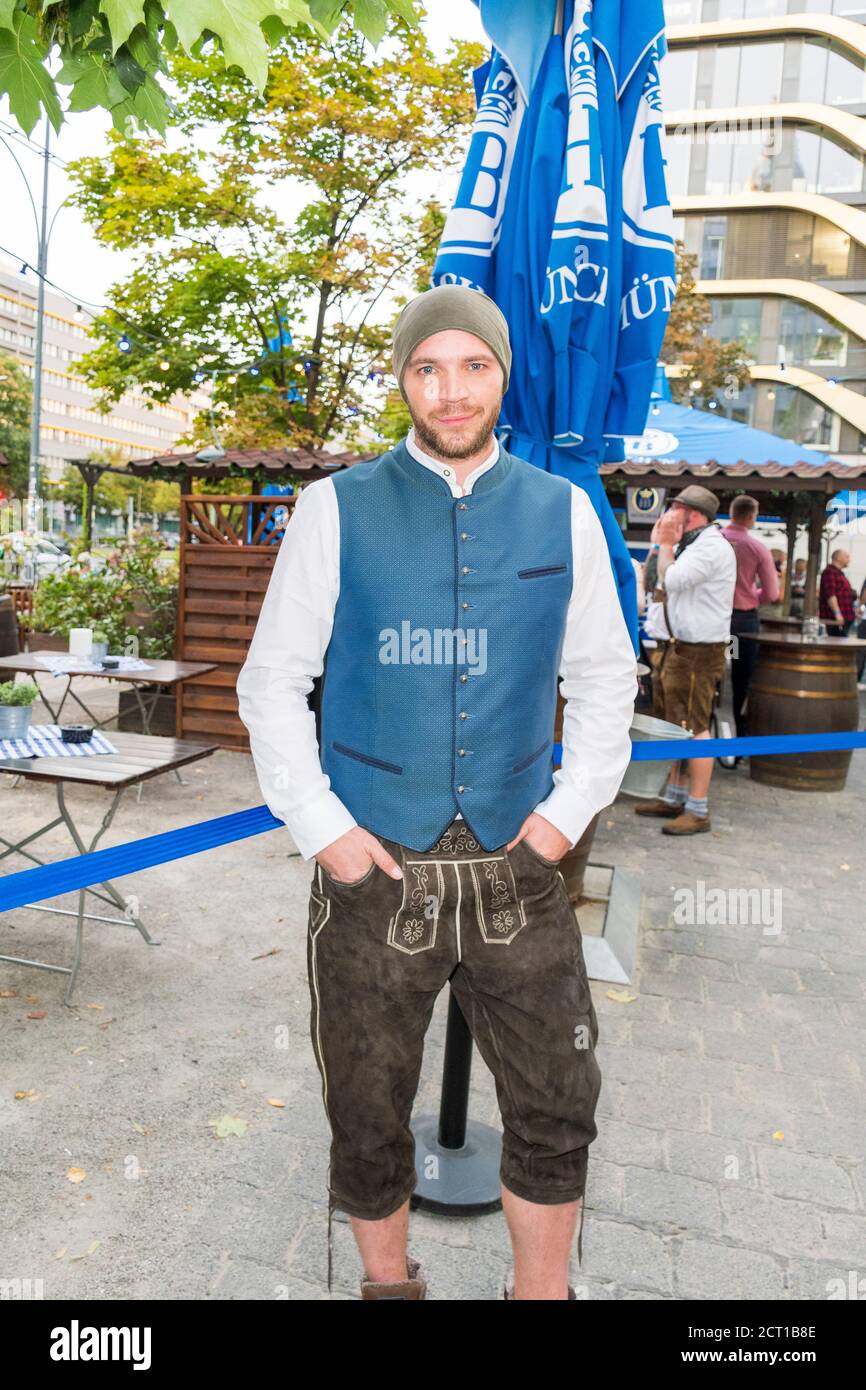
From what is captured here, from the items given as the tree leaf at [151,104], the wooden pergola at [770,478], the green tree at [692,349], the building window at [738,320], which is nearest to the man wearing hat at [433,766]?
the tree leaf at [151,104]

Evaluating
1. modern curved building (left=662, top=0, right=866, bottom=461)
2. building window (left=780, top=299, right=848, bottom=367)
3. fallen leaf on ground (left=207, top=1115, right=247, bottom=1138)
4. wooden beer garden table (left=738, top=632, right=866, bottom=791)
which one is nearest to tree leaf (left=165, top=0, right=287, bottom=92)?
fallen leaf on ground (left=207, top=1115, right=247, bottom=1138)

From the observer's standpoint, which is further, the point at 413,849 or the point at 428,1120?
the point at 428,1120

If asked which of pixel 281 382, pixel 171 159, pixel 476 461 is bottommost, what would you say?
pixel 476 461

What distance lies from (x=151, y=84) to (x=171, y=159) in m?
10.5

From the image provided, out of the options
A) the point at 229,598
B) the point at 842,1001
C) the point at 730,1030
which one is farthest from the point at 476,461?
the point at 229,598

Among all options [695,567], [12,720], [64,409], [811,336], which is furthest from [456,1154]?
[64,409]

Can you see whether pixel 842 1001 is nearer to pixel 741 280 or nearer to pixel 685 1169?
pixel 685 1169

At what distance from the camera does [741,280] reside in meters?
47.8

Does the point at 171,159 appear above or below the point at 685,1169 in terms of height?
above

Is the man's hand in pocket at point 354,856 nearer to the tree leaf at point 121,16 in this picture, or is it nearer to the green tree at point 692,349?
the tree leaf at point 121,16

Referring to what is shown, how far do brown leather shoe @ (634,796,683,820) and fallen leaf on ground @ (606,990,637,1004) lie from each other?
2817mm

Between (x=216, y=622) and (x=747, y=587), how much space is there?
429 cm

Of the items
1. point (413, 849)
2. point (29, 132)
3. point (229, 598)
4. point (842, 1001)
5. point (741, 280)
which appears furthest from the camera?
point (741, 280)

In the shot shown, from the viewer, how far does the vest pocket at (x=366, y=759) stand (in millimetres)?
1896
